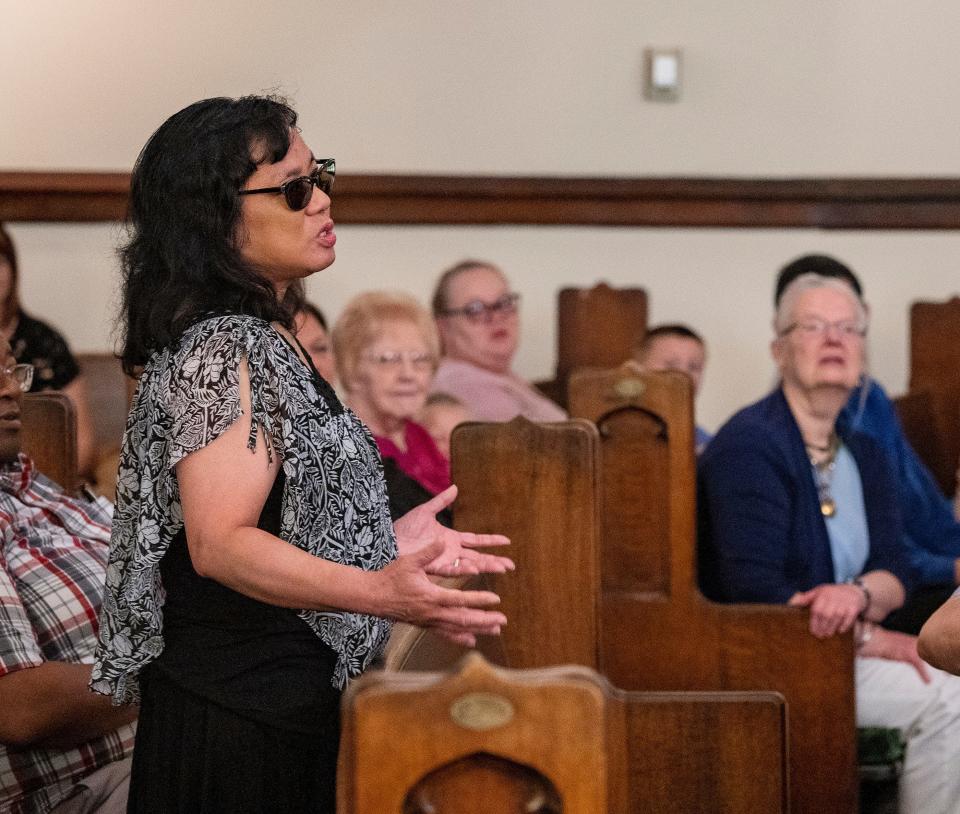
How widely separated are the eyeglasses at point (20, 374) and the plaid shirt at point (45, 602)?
0.11 m

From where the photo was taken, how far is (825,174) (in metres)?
4.58

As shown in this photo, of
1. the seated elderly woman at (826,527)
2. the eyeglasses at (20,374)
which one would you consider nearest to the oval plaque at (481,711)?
the eyeglasses at (20,374)

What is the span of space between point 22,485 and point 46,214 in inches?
102

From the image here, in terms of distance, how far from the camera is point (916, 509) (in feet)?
10.6

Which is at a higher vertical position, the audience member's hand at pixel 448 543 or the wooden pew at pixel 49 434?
the wooden pew at pixel 49 434

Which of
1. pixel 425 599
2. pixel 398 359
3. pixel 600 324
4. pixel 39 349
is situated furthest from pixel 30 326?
pixel 425 599

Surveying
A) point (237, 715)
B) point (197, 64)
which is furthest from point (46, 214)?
point (237, 715)

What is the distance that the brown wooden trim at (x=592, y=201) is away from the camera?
4465 mm

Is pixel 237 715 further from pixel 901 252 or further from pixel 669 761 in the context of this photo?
pixel 901 252

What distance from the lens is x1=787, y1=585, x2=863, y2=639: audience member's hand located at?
8.18 ft

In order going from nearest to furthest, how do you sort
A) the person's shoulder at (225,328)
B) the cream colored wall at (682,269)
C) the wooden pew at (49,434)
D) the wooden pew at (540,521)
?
the person's shoulder at (225,328)
the wooden pew at (540,521)
the wooden pew at (49,434)
the cream colored wall at (682,269)

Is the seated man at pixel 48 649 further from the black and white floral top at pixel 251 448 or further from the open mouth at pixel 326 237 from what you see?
the open mouth at pixel 326 237

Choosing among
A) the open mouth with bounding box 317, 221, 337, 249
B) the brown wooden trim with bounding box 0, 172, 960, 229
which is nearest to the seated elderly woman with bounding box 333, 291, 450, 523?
the brown wooden trim with bounding box 0, 172, 960, 229

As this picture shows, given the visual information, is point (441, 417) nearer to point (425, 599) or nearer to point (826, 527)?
point (826, 527)
